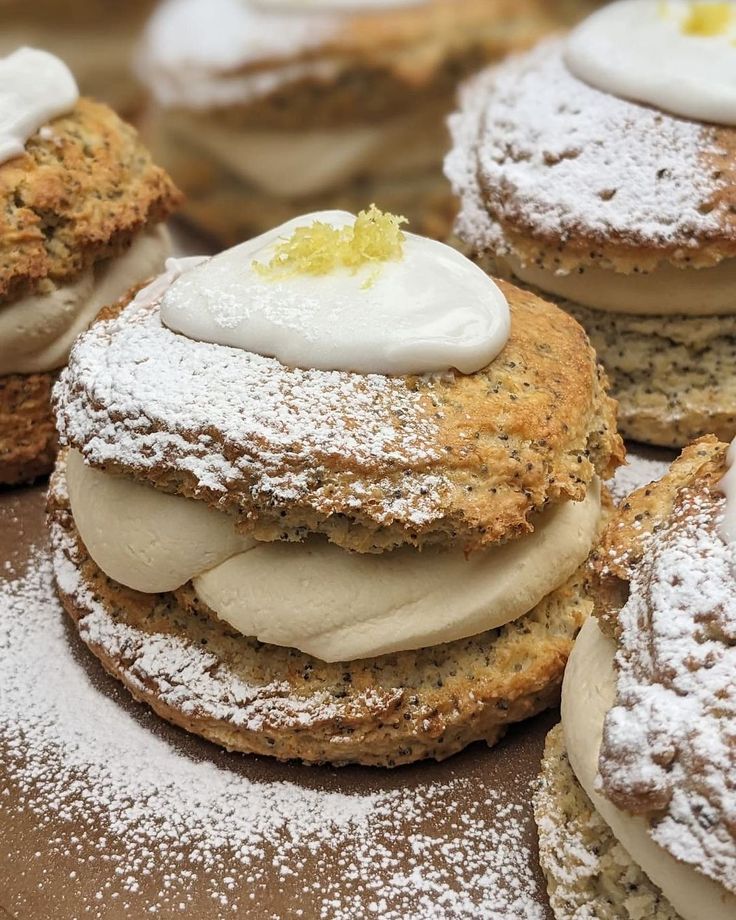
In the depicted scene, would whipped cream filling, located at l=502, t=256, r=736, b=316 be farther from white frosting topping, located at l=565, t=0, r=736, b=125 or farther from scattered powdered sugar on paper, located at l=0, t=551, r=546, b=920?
scattered powdered sugar on paper, located at l=0, t=551, r=546, b=920

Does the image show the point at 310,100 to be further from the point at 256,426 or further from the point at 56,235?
the point at 256,426

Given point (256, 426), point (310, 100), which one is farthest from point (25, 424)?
point (310, 100)

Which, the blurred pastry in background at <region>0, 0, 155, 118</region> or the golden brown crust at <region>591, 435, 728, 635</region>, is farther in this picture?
the blurred pastry in background at <region>0, 0, 155, 118</region>

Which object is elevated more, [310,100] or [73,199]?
[73,199]

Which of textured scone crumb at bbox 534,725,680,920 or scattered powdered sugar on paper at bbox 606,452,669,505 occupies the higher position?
textured scone crumb at bbox 534,725,680,920

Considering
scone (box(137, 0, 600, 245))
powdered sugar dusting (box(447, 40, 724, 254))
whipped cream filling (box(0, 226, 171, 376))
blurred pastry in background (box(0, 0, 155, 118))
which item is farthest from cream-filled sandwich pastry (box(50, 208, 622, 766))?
blurred pastry in background (box(0, 0, 155, 118))
